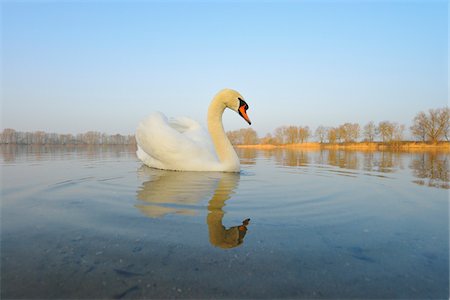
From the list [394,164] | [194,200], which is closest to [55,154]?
[194,200]

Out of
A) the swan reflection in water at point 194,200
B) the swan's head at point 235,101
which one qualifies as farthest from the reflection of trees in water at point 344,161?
the swan reflection in water at point 194,200

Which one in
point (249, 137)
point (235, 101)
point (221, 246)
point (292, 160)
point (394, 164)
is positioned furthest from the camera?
point (249, 137)

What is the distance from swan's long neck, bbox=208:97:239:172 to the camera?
6969mm

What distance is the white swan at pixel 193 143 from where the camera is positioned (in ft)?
21.6

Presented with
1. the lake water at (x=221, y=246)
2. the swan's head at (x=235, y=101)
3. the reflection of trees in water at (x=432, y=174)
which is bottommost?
the lake water at (x=221, y=246)

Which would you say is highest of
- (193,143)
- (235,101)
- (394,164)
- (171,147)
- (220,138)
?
(235,101)

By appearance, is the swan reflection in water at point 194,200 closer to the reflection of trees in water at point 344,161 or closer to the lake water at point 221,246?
the lake water at point 221,246

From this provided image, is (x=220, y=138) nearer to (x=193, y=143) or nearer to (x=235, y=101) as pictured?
(x=193, y=143)

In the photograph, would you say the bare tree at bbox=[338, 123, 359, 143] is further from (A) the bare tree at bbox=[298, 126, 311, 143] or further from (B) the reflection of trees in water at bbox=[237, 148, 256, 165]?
(B) the reflection of trees in water at bbox=[237, 148, 256, 165]

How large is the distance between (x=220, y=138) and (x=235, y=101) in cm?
111

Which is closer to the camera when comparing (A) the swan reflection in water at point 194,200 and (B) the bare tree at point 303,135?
(A) the swan reflection in water at point 194,200

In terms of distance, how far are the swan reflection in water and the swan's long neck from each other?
1343mm

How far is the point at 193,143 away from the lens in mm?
6887

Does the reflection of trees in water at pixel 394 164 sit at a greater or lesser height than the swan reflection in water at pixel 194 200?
greater
